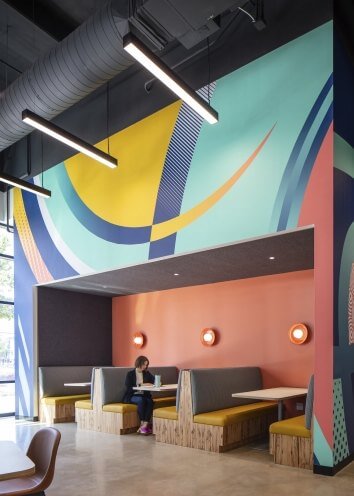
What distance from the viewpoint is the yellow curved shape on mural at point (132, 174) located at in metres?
6.64

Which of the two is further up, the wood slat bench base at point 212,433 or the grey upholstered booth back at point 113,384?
the grey upholstered booth back at point 113,384

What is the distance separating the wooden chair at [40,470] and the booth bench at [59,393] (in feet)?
17.4

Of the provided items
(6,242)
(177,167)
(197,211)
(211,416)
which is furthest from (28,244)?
(211,416)

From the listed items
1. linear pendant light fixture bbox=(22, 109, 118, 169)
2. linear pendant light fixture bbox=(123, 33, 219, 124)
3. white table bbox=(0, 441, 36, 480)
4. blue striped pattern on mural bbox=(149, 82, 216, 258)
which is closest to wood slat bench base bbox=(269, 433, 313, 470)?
blue striped pattern on mural bbox=(149, 82, 216, 258)

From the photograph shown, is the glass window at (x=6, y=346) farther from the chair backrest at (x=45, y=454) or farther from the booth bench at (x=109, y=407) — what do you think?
the chair backrest at (x=45, y=454)

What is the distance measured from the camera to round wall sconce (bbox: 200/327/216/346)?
8.27 meters

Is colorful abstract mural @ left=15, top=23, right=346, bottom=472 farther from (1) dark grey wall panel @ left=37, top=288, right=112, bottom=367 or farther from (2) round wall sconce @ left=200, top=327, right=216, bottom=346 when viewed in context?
(2) round wall sconce @ left=200, top=327, right=216, bottom=346

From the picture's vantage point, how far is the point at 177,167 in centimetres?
638

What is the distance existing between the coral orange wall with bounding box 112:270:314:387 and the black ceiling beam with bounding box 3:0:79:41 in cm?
499

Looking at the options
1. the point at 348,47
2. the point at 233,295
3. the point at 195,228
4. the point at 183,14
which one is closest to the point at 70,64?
the point at 183,14

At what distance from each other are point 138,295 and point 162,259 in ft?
11.3

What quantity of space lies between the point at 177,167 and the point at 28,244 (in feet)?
13.7

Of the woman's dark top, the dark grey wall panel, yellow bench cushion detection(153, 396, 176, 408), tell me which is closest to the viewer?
the woman's dark top

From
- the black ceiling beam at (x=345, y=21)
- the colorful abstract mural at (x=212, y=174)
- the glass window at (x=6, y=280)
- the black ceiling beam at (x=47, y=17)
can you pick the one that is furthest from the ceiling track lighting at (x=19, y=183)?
the black ceiling beam at (x=345, y=21)
